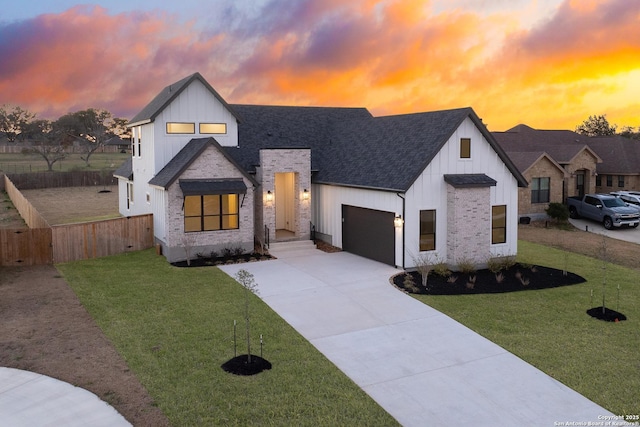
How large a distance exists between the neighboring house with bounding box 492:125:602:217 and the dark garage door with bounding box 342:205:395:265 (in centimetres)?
1635

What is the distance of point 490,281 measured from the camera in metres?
18.4

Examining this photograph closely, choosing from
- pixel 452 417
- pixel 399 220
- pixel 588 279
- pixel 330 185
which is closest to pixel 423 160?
pixel 399 220

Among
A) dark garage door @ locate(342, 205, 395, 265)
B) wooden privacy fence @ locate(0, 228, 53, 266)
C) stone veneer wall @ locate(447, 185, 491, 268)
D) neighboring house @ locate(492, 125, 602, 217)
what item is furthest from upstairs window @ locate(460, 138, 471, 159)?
wooden privacy fence @ locate(0, 228, 53, 266)

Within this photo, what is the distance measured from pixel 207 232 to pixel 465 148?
36.9ft

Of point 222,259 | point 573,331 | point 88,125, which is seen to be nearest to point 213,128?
point 222,259

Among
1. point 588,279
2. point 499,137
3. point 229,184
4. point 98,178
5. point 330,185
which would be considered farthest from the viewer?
point 98,178

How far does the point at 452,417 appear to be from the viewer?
8.89 m

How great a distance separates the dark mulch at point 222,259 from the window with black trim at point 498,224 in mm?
9431

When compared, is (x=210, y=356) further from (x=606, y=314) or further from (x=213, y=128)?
(x=213, y=128)

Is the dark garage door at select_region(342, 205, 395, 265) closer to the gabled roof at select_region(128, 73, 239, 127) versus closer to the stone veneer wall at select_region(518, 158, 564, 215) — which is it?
the gabled roof at select_region(128, 73, 239, 127)

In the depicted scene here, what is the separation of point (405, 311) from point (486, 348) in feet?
10.5

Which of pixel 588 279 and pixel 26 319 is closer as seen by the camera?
pixel 26 319

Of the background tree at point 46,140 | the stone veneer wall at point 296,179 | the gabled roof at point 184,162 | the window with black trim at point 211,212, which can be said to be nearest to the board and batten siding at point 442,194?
the stone veneer wall at point 296,179

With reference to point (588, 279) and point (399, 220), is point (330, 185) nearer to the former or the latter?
point (399, 220)
